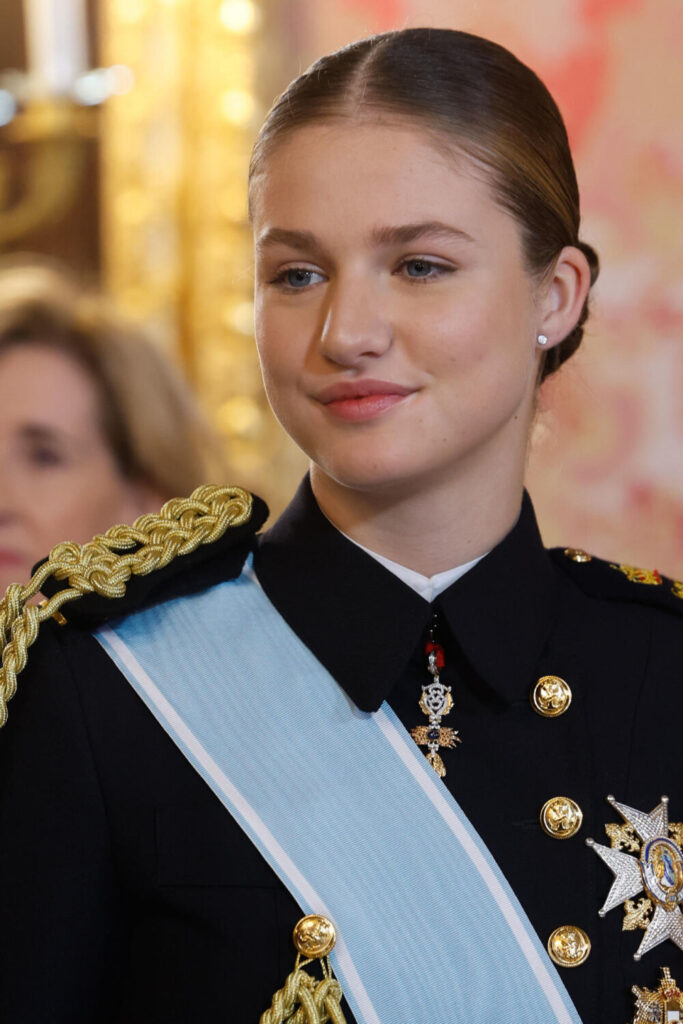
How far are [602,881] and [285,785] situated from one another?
0.22 metres

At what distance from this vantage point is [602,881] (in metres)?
0.96

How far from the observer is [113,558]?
101 cm

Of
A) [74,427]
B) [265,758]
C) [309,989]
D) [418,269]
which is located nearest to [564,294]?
[418,269]

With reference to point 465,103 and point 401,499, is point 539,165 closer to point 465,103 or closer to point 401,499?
point 465,103

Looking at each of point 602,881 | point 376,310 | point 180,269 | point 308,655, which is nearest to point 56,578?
point 308,655

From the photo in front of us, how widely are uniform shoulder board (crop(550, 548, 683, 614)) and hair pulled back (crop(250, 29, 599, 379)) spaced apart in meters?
0.24

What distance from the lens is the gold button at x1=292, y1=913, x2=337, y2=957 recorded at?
901 millimetres

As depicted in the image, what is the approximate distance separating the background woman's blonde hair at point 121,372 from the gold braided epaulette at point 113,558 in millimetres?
718

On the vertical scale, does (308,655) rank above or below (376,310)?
below

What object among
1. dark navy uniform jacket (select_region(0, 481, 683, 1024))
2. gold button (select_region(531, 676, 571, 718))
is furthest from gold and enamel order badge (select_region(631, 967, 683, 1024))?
gold button (select_region(531, 676, 571, 718))

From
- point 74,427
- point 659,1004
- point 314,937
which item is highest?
point 74,427

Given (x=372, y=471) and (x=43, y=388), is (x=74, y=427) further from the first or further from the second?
(x=372, y=471)

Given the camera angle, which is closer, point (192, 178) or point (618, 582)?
point (618, 582)

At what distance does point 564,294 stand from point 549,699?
0.97 feet
